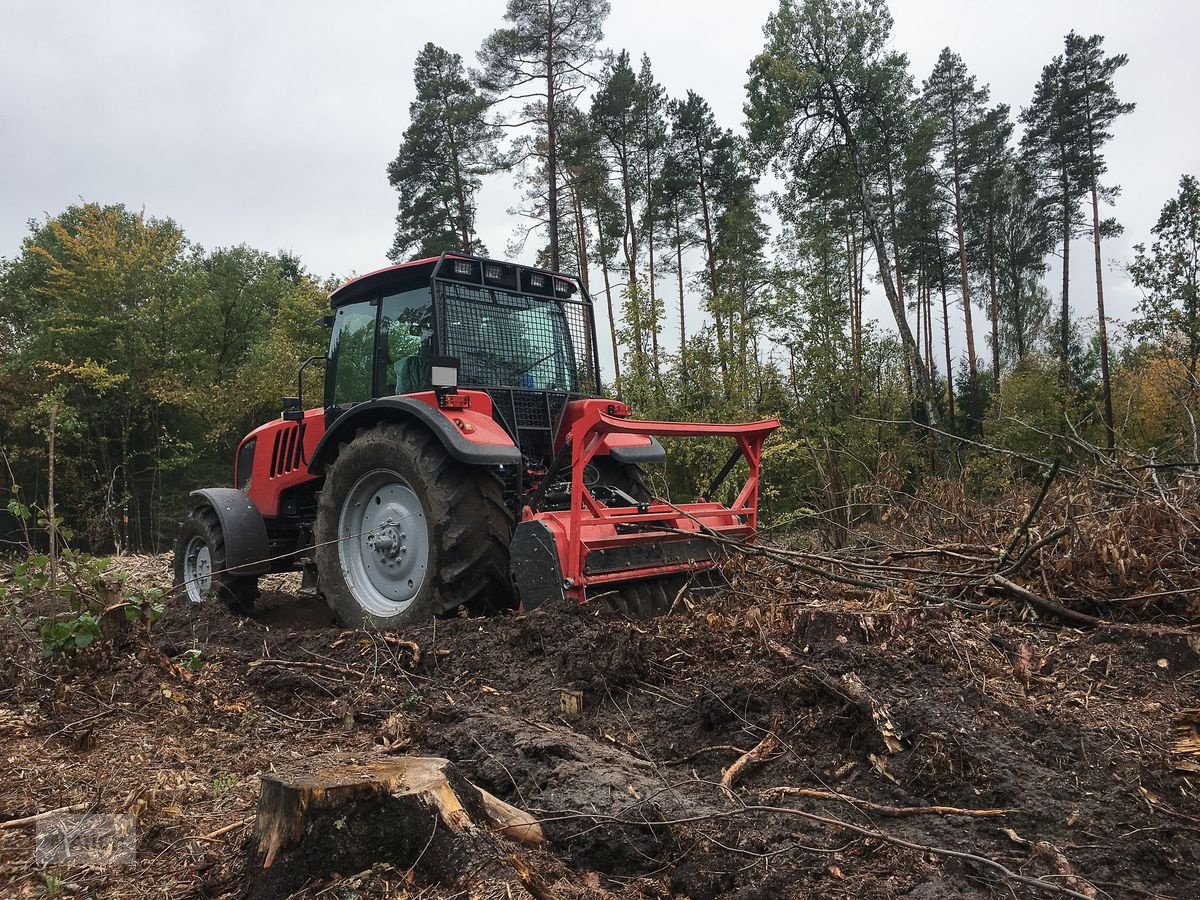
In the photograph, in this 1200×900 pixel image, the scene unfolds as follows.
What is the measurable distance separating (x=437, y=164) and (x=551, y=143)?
Answer: 4404 millimetres

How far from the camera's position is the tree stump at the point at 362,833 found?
2.03m

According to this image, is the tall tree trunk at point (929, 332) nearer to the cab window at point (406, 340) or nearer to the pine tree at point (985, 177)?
the pine tree at point (985, 177)

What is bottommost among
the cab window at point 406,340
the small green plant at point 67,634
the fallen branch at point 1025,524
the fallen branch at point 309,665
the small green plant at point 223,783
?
the small green plant at point 223,783

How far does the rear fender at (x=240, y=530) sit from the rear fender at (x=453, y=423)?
1.25 m

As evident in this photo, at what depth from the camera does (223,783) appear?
2783mm

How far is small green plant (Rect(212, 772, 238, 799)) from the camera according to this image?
8.91ft

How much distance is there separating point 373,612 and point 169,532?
Answer: 24671 mm

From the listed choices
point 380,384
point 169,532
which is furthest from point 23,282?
point 380,384

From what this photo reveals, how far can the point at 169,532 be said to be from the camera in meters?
26.9

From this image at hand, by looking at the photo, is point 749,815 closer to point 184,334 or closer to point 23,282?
point 184,334

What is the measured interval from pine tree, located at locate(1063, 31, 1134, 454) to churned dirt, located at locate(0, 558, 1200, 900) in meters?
24.9

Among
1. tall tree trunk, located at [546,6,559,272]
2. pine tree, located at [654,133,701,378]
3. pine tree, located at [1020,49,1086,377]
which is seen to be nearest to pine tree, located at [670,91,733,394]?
pine tree, located at [654,133,701,378]

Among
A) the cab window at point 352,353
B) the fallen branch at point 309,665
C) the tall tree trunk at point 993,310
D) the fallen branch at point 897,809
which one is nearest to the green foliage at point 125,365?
the cab window at point 352,353

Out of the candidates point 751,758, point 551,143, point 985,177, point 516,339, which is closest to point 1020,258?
point 985,177
